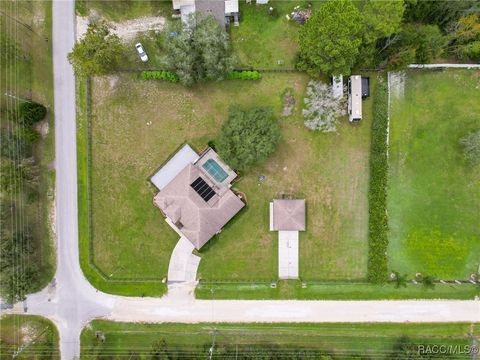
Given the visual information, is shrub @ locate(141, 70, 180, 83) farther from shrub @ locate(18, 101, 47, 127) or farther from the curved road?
shrub @ locate(18, 101, 47, 127)

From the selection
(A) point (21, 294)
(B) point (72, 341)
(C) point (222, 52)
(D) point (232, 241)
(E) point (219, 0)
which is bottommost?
(B) point (72, 341)

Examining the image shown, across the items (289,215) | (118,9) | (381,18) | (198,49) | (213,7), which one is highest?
(118,9)

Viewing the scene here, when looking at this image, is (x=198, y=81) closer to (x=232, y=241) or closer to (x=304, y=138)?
(x=304, y=138)

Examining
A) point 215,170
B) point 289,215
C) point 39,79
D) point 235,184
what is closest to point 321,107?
point 289,215

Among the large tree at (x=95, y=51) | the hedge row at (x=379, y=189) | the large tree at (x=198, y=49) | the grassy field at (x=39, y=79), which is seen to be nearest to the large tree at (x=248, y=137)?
the large tree at (x=198, y=49)

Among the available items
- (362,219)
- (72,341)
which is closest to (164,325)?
(72,341)

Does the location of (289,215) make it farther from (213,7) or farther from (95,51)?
(95,51)

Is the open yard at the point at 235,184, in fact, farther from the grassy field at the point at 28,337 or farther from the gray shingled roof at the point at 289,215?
the grassy field at the point at 28,337
